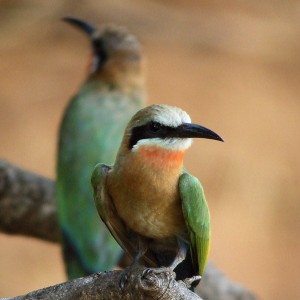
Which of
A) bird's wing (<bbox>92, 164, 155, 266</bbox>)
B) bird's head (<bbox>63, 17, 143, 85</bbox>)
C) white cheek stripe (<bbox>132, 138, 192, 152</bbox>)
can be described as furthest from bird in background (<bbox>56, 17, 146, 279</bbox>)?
white cheek stripe (<bbox>132, 138, 192, 152</bbox>)

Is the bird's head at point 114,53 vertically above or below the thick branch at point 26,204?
above

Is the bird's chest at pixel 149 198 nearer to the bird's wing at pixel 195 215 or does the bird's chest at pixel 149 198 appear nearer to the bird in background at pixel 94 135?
the bird's wing at pixel 195 215

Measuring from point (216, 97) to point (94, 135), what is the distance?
1.55m

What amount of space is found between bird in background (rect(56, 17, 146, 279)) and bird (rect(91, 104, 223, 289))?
35.9 inches

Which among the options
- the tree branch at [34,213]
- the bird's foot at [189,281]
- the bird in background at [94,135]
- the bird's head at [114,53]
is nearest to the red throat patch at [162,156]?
the bird's foot at [189,281]

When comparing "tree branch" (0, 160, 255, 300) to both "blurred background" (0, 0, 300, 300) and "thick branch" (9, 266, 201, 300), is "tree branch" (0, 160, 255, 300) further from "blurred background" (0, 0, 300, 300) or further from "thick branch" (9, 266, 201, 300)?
"thick branch" (9, 266, 201, 300)

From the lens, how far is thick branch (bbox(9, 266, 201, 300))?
1.51 m

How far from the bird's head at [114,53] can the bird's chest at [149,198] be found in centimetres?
151

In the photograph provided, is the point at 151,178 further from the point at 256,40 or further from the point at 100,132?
the point at 256,40

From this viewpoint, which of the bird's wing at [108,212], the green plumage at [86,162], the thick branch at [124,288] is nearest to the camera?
the thick branch at [124,288]

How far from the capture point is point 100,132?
2.98m

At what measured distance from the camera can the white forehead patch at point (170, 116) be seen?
1.69 metres

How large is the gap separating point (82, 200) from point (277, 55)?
199 centimetres

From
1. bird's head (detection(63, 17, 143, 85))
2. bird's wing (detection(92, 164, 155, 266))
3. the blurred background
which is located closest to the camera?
bird's wing (detection(92, 164, 155, 266))
